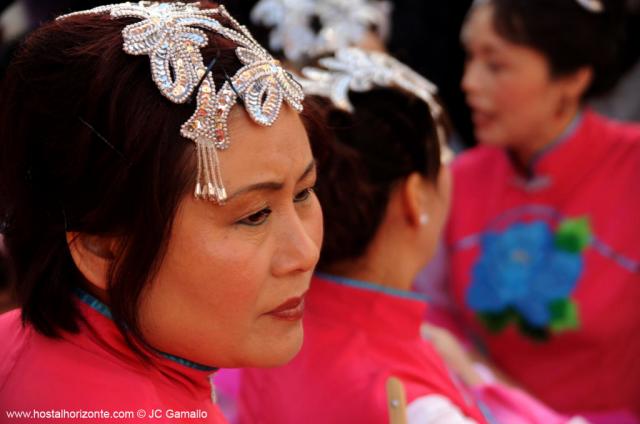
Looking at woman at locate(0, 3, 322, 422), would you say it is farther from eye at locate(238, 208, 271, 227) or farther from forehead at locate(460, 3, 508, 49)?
forehead at locate(460, 3, 508, 49)

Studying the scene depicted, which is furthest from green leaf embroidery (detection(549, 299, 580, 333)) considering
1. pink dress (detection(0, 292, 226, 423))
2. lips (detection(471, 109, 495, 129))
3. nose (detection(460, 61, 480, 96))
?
pink dress (detection(0, 292, 226, 423))

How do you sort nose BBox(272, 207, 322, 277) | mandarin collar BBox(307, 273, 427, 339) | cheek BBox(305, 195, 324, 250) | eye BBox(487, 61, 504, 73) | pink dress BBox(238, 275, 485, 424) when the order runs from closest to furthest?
nose BBox(272, 207, 322, 277) → cheek BBox(305, 195, 324, 250) → pink dress BBox(238, 275, 485, 424) → mandarin collar BBox(307, 273, 427, 339) → eye BBox(487, 61, 504, 73)

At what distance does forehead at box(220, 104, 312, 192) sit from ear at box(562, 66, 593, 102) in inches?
76.8

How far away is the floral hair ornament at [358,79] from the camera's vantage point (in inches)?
75.6

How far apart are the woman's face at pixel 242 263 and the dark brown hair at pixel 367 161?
19.9 inches

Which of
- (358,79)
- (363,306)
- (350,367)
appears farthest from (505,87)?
(350,367)

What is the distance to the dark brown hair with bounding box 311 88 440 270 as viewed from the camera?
1.84 meters

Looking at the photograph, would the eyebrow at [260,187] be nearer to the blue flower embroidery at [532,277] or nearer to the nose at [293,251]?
the nose at [293,251]

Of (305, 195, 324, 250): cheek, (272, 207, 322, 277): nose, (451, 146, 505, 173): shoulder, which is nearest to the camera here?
(272, 207, 322, 277): nose

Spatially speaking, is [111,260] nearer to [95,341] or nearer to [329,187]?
[95,341]

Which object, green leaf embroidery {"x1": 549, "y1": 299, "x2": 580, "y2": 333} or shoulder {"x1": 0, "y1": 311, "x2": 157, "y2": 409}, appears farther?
green leaf embroidery {"x1": 549, "y1": 299, "x2": 580, "y2": 333}

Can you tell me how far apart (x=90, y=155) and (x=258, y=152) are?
23 cm

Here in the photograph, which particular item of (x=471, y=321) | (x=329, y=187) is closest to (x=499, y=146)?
(x=471, y=321)

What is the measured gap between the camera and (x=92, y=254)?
124cm
